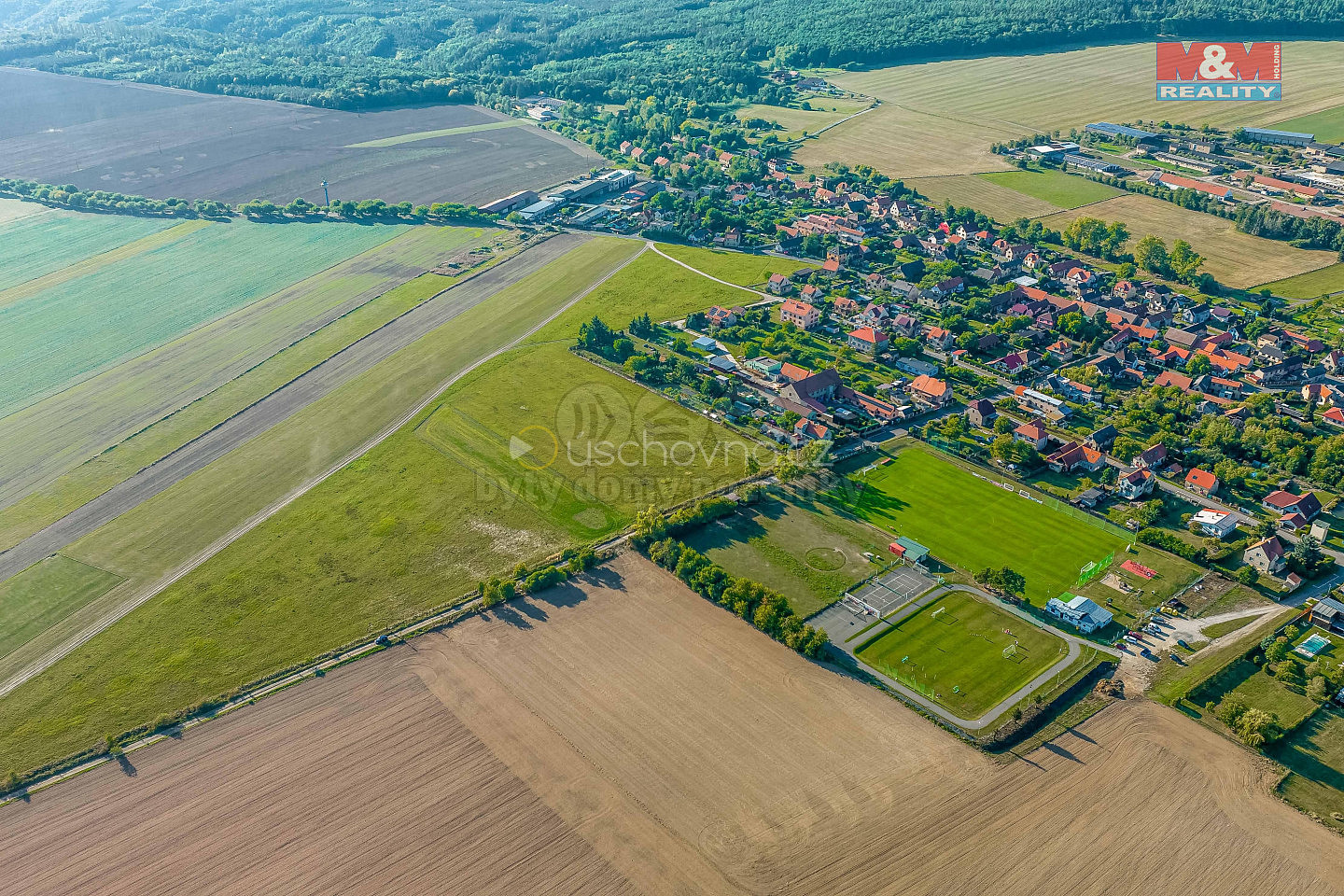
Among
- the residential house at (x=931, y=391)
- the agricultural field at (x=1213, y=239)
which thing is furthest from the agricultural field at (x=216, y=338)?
the agricultural field at (x=1213, y=239)

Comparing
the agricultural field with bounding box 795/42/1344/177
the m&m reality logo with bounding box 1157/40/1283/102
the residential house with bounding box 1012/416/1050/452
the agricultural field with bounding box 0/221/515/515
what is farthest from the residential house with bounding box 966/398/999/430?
the m&m reality logo with bounding box 1157/40/1283/102

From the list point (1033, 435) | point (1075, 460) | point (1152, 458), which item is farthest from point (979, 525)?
point (1152, 458)

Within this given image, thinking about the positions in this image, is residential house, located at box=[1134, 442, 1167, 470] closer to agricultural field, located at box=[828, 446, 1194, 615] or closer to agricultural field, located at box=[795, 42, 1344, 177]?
agricultural field, located at box=[828, 446, 1194, 615]

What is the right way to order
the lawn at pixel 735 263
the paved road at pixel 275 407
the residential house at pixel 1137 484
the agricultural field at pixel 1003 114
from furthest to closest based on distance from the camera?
the agricultural field at pixel 1003 114 < the lawn at pixel 735 263 < the residential house at pixel 1137 484 < the paved road at pixel 275 407

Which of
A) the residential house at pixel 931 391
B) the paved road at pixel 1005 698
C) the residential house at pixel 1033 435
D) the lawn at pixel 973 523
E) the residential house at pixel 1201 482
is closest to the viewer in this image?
the paved road at pixel 1005 698

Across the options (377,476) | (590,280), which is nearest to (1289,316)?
(590,280)

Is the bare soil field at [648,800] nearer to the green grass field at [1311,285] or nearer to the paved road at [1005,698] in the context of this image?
the paved road at [1005,698]
